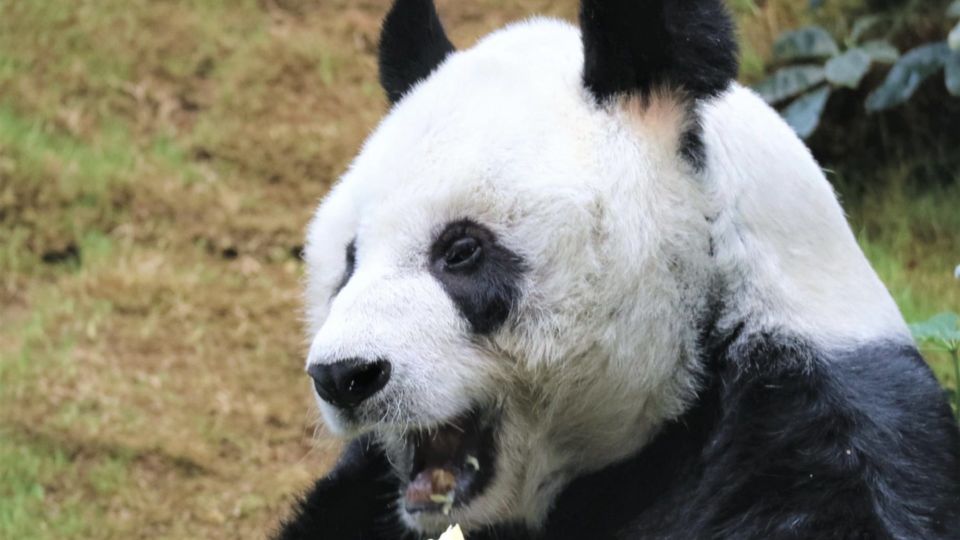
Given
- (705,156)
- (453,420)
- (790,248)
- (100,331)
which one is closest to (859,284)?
(790,248)

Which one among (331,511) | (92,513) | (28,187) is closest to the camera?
(331,511)

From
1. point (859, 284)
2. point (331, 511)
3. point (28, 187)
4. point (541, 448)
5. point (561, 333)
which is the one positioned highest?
point (859, 284)

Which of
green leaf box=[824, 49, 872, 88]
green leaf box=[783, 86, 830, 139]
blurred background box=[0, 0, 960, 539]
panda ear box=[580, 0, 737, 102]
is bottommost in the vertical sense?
blurred background box=[0, 0, 960, 539]

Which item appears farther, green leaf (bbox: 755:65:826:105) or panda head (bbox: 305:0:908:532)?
green leaf (bbox: 755:65:826:105)

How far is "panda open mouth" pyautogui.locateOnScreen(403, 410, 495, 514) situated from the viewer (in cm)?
319

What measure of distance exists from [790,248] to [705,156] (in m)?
0.26

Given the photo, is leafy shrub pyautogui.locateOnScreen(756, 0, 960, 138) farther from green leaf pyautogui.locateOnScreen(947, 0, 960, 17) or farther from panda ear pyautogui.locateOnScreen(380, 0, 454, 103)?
panda ear pyautogui.locateOnScreen(380, 0, 454, 103)

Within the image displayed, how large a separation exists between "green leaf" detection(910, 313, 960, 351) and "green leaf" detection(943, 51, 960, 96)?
198 cm

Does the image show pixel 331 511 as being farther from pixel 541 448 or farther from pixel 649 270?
pixel 649 270

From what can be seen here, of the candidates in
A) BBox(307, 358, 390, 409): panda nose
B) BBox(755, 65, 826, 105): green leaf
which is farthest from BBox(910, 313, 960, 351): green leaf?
BBox(755, 65, 826, 105): green leaf

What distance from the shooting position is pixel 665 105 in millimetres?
3197

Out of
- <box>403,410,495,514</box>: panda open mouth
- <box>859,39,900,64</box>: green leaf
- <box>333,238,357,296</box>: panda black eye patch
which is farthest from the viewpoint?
<box>859,39,900,64</box>: green leaf

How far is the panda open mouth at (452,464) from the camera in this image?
3193mm

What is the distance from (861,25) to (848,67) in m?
0.34
